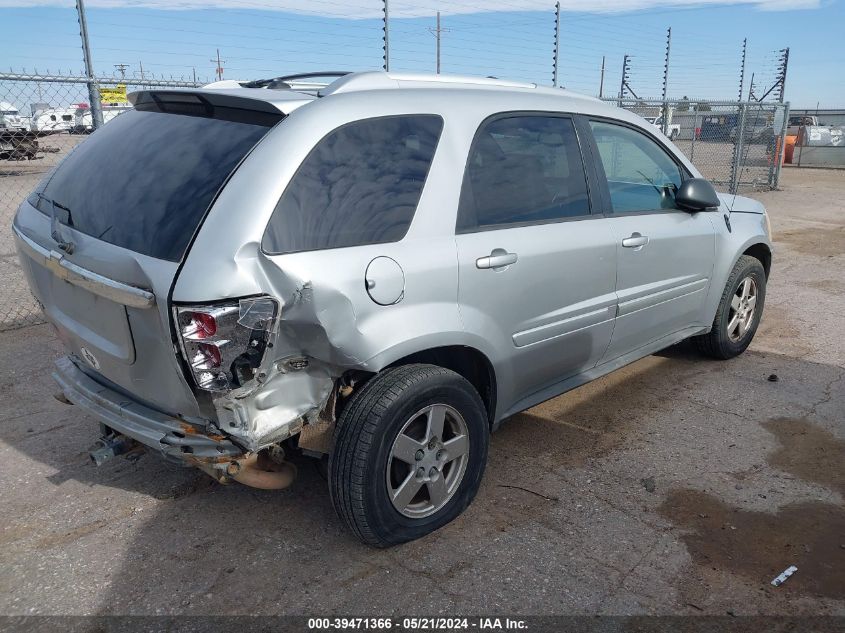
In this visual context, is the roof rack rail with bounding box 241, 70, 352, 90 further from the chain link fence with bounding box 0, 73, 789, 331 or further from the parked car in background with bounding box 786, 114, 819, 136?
the parked car in background with bounding box 786, 114, 819, 136

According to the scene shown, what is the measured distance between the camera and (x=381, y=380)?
2777mm

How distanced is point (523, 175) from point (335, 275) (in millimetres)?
1272

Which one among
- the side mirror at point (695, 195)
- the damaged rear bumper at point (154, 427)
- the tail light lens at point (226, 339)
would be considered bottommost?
the damaged rear bumper at point (154, 427)

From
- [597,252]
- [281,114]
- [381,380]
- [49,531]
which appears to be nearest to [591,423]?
[597,252]

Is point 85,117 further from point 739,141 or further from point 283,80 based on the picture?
point 739,141

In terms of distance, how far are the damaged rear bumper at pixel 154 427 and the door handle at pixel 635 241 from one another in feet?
7.55

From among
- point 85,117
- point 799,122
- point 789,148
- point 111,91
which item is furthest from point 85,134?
point 799,122

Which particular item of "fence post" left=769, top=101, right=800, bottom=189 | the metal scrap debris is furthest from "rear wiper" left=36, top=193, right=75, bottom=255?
"fence post" left=769, top=101, right=800, bottom=189

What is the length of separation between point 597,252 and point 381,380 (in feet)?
4.79

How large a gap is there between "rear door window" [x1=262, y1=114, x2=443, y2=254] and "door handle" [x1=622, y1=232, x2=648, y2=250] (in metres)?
1.32

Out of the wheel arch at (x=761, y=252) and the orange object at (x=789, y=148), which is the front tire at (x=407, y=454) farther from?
the orange object at (x=789, y=148)

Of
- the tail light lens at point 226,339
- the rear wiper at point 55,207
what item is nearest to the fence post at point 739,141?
the rear wiper at point 55,207

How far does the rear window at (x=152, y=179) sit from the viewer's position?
257cm

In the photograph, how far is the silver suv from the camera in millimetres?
2479
